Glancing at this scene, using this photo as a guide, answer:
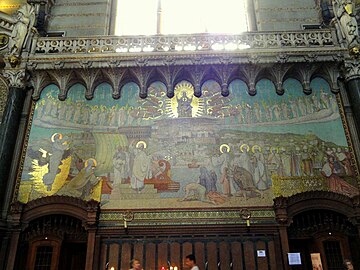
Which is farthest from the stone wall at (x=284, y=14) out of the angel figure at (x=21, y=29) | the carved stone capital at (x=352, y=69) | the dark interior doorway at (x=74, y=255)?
the dark interior doorway at (x=74, y=255)

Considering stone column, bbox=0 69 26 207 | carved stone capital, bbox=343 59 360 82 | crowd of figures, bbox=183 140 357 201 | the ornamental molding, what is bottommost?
crowd of figures, bbox=183 140 357 201

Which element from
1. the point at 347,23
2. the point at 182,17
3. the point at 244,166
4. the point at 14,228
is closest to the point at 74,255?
the point at 14,228

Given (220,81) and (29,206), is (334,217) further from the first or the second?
(29,206)

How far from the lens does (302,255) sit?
1066cm

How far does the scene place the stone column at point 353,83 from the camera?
1142cm

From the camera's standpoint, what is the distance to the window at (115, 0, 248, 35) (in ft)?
Answer: 48.5

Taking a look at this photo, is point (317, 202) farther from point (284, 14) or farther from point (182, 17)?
point (182, 17)

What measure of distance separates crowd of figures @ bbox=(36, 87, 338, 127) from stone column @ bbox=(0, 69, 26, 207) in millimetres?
717

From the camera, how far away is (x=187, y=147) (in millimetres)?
11555

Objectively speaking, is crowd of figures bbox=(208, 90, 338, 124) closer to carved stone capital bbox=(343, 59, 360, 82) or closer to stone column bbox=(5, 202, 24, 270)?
carved stone capital bbox=(343, 59, 360, 82)

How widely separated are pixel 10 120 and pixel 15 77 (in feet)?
5.19

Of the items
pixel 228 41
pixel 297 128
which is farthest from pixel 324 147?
pixel 228 41

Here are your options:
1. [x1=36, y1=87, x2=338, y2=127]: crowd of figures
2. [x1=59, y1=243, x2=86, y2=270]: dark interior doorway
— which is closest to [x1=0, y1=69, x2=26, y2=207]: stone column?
[x1=36, y1=87, x2=338, y2=127]: crowd of figures

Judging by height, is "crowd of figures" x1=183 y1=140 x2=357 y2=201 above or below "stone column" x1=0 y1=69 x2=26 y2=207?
below
